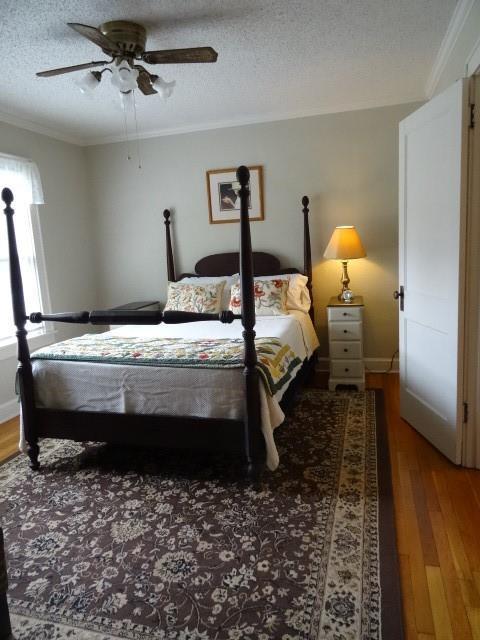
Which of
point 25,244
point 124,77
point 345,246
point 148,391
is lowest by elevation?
point 148,391

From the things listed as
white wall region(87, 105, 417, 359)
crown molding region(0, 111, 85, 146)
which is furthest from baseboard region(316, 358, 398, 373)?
crown molding region(0, 111, 85, 146)

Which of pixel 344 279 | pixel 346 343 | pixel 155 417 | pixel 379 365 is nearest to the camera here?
pixel 155 417

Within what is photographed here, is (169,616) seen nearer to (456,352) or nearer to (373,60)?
(456,352)

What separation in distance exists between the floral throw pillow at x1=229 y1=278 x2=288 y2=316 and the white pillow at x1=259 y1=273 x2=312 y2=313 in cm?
7

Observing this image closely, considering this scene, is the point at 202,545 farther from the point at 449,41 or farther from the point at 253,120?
the point at 253,120

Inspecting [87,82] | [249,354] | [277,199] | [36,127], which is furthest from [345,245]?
[36,127]

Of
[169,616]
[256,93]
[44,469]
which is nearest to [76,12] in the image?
[256,93]

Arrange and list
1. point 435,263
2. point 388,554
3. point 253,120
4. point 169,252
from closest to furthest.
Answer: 1. point 388,554
2. point 435,263
3. point 253,120
4. point 169,252

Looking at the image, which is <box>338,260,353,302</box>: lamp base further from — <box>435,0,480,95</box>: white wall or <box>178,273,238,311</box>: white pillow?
<box>435,0,480,95</box>: white wall

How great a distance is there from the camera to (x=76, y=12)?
2.19 metres

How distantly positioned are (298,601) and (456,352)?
1498 millimetres

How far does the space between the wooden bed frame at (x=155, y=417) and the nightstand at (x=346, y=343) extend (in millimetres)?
1540

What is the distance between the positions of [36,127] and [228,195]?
181cm

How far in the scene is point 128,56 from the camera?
2.41 m
